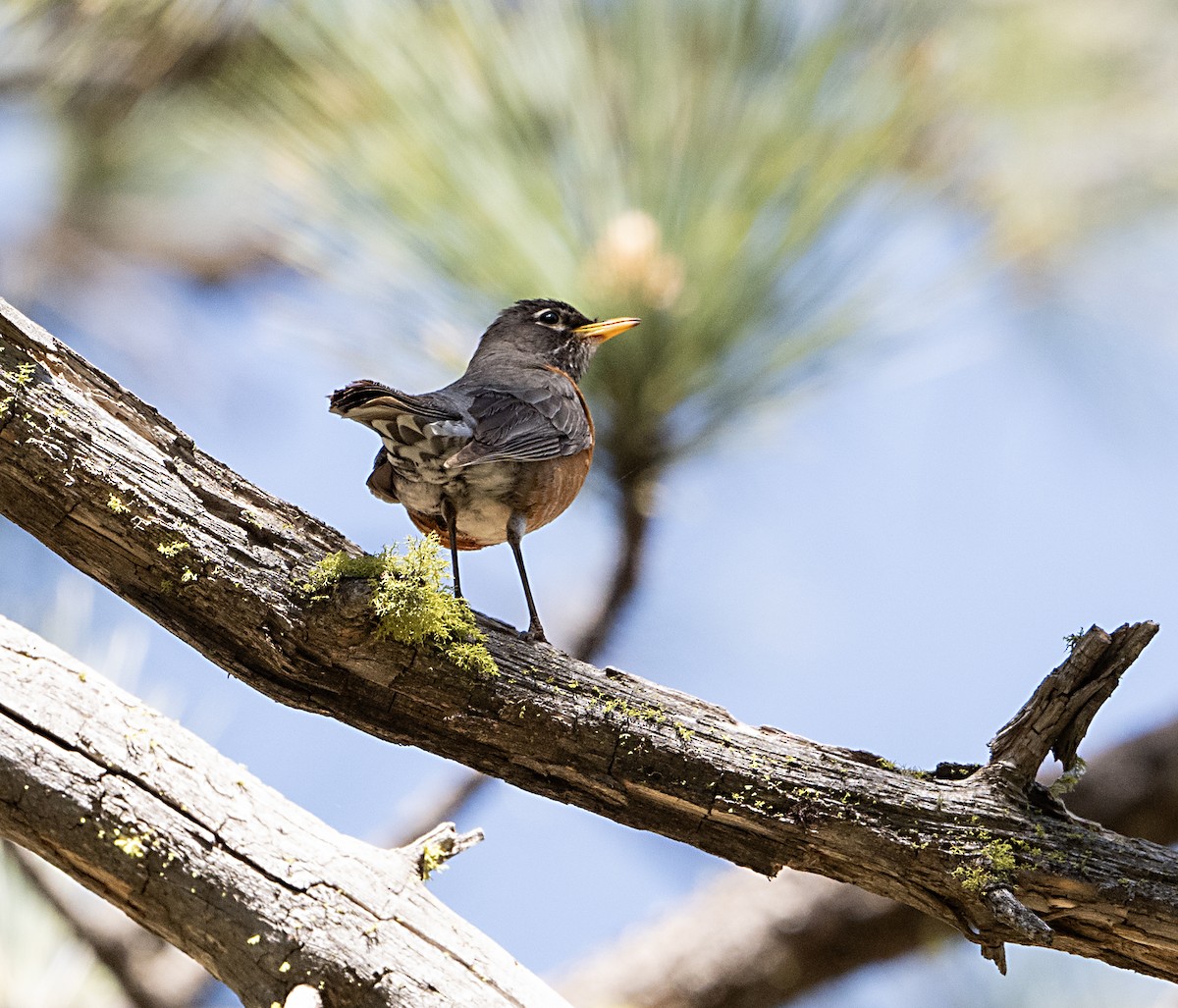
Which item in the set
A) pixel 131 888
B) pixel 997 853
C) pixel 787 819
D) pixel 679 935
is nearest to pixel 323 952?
pixel 131 888

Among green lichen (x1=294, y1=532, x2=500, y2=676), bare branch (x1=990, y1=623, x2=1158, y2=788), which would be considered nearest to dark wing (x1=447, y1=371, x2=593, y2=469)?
green lichen (x1=294, y1=532, x2=500, y2=676)

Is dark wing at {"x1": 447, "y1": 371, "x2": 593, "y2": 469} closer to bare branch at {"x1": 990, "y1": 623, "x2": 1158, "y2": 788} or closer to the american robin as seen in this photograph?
the american robin

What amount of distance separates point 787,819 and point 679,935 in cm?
191

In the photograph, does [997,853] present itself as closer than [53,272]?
Yes

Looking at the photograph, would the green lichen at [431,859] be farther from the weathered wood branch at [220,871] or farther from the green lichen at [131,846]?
the green lichen at [131,846]

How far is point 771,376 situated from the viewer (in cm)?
332

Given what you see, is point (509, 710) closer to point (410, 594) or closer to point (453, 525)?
point (410, 594)

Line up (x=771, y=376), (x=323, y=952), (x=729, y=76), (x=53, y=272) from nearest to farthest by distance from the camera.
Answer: (x=323, y=952)
(x=729, y=76)
(x=771, y=376)
(x=53, y=272)

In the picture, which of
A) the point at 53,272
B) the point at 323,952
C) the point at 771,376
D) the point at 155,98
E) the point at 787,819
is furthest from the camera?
the point at 53,272

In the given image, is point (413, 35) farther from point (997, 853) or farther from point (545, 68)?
point (997, 853)

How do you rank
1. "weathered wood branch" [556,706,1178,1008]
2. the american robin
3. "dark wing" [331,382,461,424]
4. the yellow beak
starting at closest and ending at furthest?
1. "dark wing" [331,382,461,424]
2. the american robin
3. the yellow beak
4. "weathered wood branch" [556,706,1178,1008]

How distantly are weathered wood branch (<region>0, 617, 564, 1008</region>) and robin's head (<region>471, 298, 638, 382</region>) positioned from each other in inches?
62.1

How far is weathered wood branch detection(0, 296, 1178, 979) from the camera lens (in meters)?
2.12

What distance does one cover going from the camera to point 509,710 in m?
2.22
